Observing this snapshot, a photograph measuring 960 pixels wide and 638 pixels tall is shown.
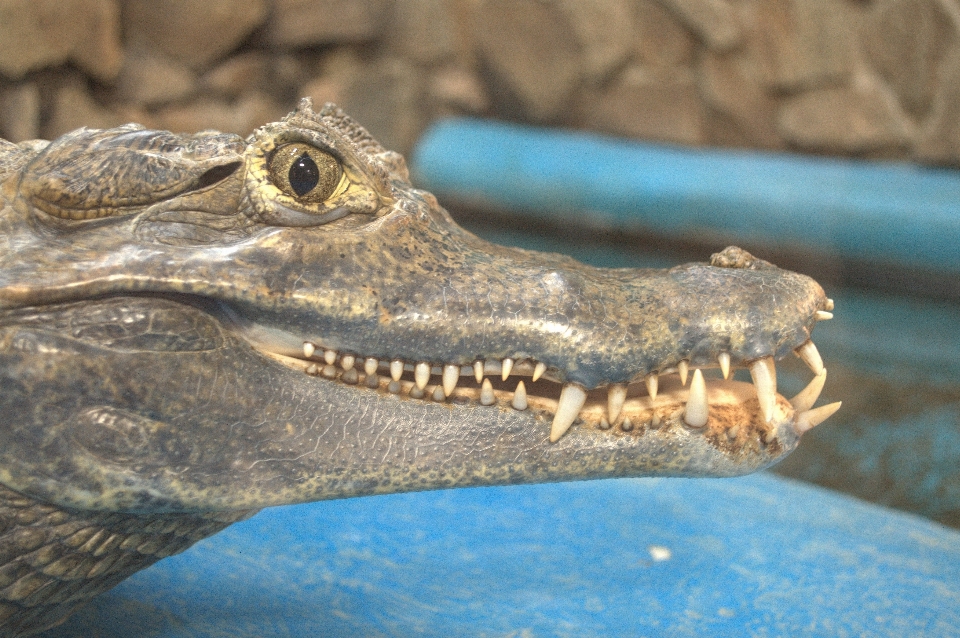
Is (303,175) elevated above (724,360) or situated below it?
above

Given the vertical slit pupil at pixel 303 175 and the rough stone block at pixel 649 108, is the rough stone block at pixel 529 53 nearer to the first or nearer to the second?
the rough stone block at pixel 649 108

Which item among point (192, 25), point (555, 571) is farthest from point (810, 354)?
point (192, 25)

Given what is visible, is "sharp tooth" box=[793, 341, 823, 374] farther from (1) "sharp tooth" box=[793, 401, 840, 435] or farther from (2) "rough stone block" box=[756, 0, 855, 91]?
(2) "rough stone block" box=[756, 0, 855, 91]

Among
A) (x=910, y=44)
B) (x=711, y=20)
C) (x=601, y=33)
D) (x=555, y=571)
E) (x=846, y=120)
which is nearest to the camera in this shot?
(x=555, y=571)

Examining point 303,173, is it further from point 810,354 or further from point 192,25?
point 192,25

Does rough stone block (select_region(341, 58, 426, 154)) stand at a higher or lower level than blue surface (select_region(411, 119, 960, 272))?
higher

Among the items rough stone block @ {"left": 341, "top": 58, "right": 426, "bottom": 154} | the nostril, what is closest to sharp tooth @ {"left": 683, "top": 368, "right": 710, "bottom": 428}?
the nostril
